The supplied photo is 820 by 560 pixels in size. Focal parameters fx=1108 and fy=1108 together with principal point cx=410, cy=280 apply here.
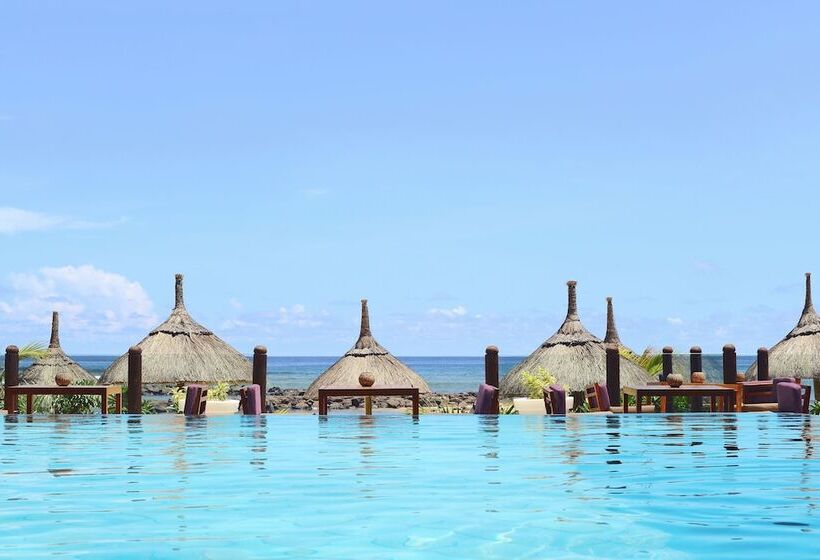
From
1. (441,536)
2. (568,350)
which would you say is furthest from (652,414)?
(441,536)

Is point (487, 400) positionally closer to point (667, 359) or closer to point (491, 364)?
point (491, 364)

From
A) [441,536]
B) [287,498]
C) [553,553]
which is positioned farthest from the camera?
[287,498]

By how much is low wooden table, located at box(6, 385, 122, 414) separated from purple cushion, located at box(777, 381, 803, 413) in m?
10.3

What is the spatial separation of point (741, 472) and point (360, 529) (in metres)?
4.26

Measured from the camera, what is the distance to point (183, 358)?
23.9m

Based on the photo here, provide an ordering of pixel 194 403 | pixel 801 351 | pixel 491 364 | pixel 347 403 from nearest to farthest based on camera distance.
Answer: pixel 194 403 < pixel 491 364 < pixel 801 351 < pixel 347 403

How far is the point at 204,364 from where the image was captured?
24.0 metres

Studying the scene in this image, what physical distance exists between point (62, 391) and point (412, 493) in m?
9.04

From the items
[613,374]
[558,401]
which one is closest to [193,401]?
[558,401]

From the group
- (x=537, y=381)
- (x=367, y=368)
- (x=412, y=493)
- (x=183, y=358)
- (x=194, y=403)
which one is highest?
(x=183, y=358)

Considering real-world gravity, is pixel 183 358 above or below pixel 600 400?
above

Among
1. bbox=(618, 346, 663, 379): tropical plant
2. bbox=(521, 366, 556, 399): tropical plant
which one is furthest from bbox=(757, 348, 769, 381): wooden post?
bbox=(521, 366, 556, 399): tropical plant

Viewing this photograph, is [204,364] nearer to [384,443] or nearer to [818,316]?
[384,443]

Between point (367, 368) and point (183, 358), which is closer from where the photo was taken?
point (367, 368)
